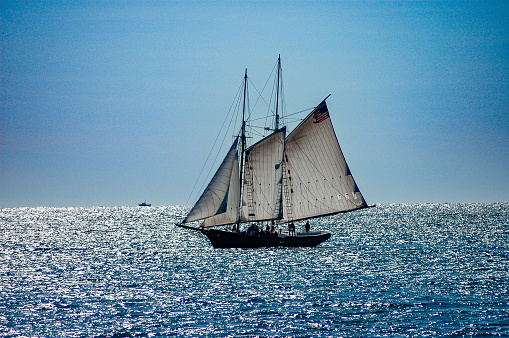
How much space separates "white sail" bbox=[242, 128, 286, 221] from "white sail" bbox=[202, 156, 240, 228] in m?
1.68

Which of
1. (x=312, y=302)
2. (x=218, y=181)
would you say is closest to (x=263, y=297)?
(x=312, y=302)

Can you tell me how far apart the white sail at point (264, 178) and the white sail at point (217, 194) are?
13.5 feet

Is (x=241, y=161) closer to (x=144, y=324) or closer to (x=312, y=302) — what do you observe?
(x=312, y=302)

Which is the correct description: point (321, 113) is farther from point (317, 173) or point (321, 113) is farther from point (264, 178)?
point (264, 178)

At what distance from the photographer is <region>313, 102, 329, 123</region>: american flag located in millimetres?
68625

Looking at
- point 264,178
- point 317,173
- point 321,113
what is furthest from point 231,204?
point 321,113

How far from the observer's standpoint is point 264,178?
226 ft

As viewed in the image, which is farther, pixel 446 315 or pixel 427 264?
pixel 427 264

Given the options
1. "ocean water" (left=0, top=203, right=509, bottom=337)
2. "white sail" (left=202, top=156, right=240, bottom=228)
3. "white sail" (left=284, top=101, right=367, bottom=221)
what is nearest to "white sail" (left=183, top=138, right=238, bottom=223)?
"white sail" (left=202, top=156, right=240, bottom=228)

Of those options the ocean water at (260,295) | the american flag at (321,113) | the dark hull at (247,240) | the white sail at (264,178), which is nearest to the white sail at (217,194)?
the white sail at (264,178)

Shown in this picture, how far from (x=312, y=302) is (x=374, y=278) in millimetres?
11862

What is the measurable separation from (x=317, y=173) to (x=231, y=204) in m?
10.5

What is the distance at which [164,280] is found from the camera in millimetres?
50875

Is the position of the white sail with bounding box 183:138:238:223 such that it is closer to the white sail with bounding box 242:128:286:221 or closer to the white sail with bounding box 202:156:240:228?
the white sail with bounding box 202:156:240:228
